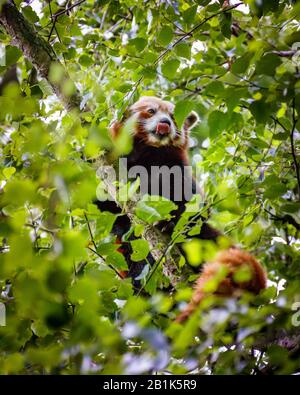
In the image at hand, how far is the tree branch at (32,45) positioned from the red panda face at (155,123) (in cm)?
149

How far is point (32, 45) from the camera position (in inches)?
111

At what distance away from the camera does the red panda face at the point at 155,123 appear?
454 centimetres

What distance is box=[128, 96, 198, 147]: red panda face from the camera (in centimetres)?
454

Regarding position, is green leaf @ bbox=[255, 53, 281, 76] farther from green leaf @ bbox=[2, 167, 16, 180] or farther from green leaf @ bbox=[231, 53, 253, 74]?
green leaf @ bbox=[2, 167, 16, 180]

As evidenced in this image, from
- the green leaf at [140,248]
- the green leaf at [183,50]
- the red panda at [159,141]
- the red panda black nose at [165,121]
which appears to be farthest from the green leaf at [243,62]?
the red panda black nose at [165,121]

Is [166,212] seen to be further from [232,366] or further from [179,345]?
[179,345]

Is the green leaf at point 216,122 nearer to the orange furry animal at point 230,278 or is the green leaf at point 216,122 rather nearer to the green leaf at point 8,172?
the orange furry animal at point 230,278

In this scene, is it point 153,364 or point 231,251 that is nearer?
point 153,364

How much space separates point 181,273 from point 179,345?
1341mm

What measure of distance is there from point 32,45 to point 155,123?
202cm

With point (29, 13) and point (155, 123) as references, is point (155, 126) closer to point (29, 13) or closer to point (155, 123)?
point (155, 123)

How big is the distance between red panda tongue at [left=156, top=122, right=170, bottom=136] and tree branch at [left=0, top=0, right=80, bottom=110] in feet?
5.67
